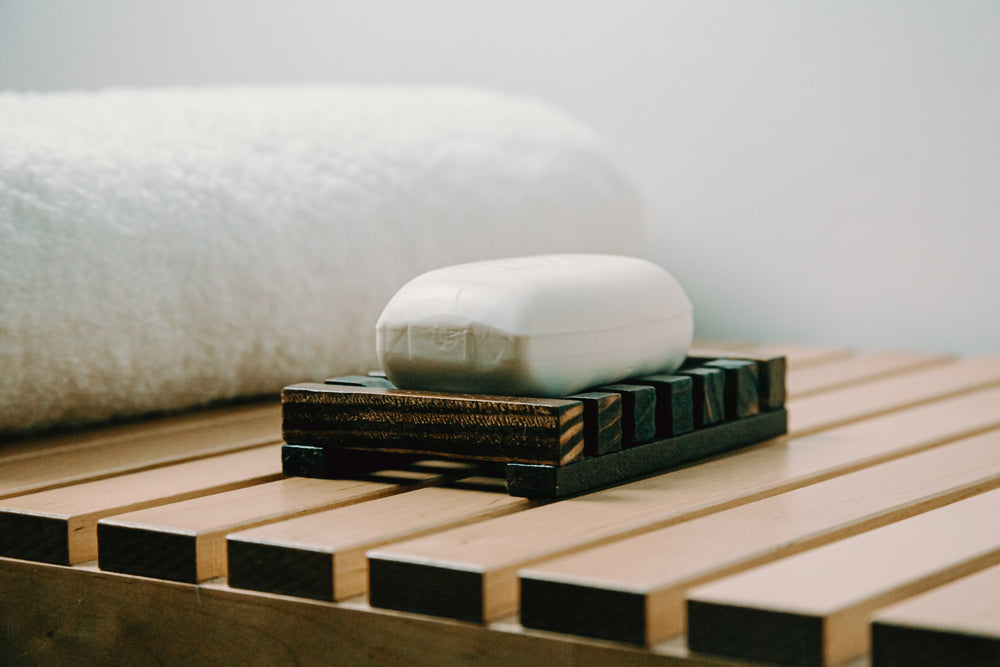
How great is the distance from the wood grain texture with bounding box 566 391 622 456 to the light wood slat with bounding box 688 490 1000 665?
Result: 0.60 ft

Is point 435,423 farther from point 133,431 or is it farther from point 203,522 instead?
point 133,431

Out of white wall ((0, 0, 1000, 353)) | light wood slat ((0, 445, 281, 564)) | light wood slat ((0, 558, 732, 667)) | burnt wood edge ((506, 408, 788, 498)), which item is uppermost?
white wall ((0, 0, 1000, 353))

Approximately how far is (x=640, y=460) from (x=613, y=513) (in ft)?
0.35

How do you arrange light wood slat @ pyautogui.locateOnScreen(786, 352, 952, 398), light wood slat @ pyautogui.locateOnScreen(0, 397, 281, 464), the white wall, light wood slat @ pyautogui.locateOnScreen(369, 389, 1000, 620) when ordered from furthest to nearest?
the white wall < light wood slat @ pyautogui.locateOnScreen(786, 352, 952, 398) < light wood slat @ pyautogui.locateOnScreen(0, 397, 281, 464) < light wood slat @ pyautogui.locateOnScreen(369, 389, 1000, 620)

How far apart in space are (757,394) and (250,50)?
4.10ft

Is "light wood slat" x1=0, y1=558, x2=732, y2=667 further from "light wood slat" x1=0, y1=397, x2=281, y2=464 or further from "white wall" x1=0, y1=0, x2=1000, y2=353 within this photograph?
"white wall" x1=0, y1=0, x2=1000, y2=353

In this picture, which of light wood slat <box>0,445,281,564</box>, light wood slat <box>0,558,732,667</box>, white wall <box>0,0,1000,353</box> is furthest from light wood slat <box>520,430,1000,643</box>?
white wall <box>0,0,1000,353</box>

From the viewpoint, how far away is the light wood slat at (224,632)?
1.81ft

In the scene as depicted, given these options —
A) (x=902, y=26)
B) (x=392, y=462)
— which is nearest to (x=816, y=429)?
(x=392, y=462)

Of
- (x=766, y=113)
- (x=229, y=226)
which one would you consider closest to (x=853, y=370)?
(x=766, y=113)

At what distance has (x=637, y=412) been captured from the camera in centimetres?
78

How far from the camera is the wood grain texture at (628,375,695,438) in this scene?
0.81 m

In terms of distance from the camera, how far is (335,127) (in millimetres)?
1235

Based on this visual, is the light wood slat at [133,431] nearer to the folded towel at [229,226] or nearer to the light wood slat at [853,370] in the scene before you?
the folded towel at [229,226]
